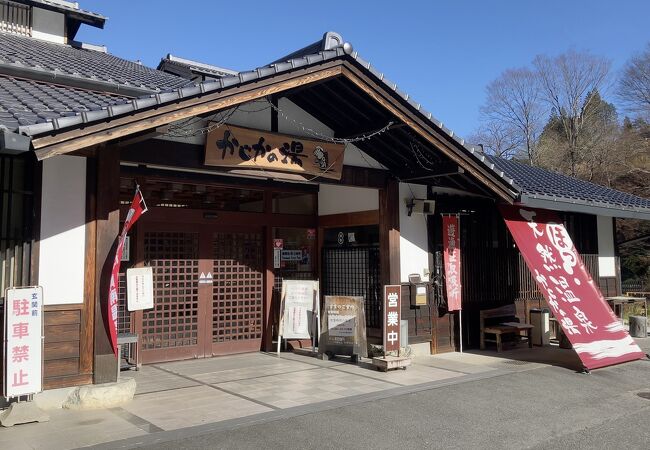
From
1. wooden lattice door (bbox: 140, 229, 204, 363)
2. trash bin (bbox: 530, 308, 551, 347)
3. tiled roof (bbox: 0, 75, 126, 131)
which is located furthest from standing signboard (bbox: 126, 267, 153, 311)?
trash bin (bbox: 530, 308, 551, 347)

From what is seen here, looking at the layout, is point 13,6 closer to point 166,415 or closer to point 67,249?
point 67,249

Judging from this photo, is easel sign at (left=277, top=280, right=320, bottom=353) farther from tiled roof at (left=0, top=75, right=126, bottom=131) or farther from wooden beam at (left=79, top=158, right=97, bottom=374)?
tiled roof at (left=0, top=75, right=126, bottom=131)

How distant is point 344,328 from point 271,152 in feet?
11.8

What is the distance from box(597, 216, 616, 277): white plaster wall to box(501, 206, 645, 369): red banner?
4257 mm

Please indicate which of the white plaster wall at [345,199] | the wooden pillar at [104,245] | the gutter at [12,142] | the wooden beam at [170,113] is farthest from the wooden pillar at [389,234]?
the gutter at [12,142]

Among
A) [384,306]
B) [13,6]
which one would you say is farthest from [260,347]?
[13,6]

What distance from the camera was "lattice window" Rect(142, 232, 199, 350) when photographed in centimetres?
934

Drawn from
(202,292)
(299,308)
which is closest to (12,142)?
(202,292)

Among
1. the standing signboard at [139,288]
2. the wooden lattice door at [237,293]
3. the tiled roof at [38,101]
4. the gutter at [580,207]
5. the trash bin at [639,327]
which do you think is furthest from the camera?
the trash bin at [639,327]

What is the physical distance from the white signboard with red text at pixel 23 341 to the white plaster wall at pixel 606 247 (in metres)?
13.5

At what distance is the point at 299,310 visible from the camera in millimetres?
10539

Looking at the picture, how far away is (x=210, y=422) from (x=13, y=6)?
37.7ft

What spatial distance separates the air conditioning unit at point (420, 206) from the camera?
1036 centimetres

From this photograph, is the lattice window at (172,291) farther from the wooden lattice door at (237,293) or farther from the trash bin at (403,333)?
the trash bin at (403,333)
